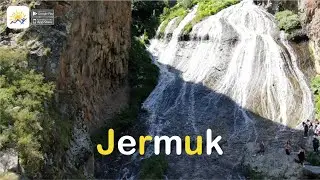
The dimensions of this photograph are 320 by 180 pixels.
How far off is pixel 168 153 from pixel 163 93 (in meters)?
7.67

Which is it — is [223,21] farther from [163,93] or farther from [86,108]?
[86,108]

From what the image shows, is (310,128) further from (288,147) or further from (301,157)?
(301,157)

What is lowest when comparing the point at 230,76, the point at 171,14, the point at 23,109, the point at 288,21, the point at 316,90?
the point at 316,90

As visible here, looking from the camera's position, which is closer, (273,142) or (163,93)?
(273,142)

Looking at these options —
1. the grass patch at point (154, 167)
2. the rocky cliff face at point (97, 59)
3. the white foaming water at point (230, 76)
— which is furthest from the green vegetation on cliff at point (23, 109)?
the white foaming water at point (230, 76)

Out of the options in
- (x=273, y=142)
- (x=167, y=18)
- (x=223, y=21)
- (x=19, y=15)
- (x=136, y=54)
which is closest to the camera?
(x=19, y=15)

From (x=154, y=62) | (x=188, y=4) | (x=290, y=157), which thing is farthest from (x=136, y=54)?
(x=290, y=157)

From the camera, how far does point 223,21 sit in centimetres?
3388

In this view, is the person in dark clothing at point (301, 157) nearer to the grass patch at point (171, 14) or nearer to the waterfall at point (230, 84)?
the waterfall at point (230, 84)

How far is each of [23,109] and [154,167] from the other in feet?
24.2

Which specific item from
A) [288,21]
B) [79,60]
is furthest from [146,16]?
[79,60]

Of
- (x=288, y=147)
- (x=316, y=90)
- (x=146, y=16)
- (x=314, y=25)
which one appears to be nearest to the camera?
(x=288, y=147)

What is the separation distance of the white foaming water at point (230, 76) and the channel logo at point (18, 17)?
8935 millimetres

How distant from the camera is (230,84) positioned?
86.8 feet
